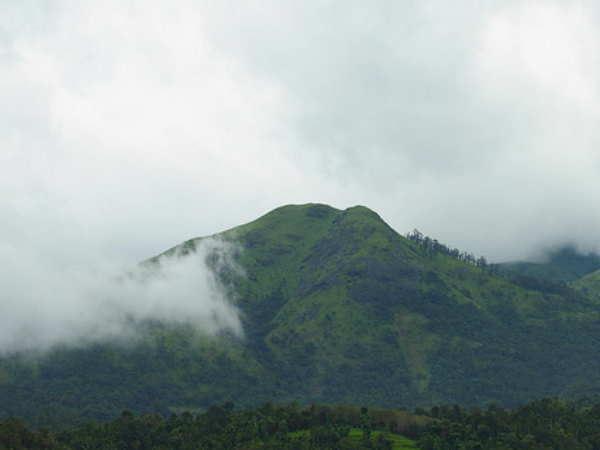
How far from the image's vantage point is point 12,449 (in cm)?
18075

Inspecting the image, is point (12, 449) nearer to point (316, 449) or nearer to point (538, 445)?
point (316, 449)

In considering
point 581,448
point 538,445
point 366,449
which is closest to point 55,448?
point 366,449

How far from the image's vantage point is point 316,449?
199 metres

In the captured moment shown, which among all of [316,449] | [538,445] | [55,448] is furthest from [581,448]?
[55,448]

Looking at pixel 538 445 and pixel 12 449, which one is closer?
pixel 12 449

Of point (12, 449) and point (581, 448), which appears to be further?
point (581, 448)

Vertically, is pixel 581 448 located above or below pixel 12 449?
below

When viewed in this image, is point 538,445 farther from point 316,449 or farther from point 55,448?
point 55,448

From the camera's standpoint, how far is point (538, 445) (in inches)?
7859

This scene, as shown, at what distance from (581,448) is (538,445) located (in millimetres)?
13603

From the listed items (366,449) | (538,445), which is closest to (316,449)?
(366,449)

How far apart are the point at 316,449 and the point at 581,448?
3328 inches

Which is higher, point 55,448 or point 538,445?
point 55,448

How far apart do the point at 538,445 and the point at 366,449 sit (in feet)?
181
